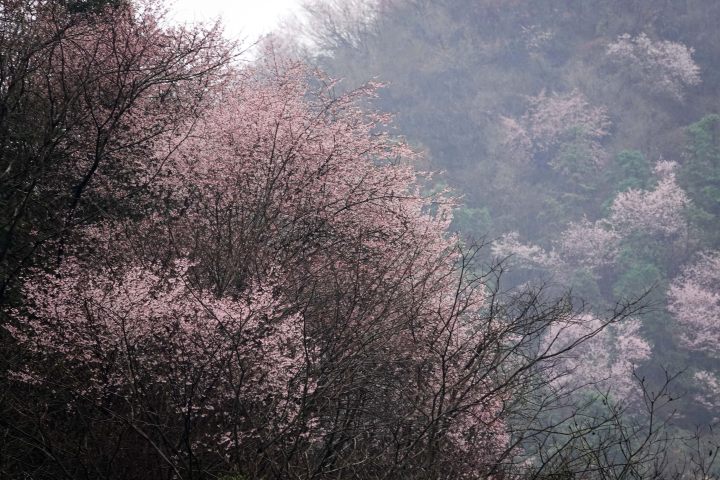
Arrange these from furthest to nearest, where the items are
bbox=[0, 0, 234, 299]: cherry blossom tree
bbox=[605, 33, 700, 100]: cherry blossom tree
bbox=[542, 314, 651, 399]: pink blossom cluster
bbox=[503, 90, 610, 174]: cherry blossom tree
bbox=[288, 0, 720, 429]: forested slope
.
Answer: bbox=[605, 33, 700, 100]: cherry blossom tree < bbox=[503, 90, 610, 174]: cherry blossom tree < bbox=[288, 0, 720, 429]: forested slope < bbox=[542, 314, 651, 399]: pink blossom cluster < bbox=[0, 0, 234, 299]: cherry blossom tree

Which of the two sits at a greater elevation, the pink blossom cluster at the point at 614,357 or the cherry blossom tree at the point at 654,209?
the cherry blossom tree at the point at 654,209

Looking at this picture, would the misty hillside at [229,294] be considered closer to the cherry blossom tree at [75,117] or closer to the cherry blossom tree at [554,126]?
the cherry blossom tree at [75,117]

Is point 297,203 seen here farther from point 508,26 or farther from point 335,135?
point 508,26

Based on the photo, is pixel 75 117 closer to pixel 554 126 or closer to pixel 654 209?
pixel 654 209

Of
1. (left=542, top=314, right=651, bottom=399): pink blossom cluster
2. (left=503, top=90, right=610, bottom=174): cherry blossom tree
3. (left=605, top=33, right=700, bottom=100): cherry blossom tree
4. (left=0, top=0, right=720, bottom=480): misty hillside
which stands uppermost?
(left=605, top=33, right=700, bottom=100): cherry blossom tree

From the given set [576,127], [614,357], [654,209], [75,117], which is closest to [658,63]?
[576,127]

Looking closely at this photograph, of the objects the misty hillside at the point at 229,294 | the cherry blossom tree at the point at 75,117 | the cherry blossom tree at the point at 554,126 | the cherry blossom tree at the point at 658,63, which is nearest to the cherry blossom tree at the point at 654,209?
the cherry blossom tree at the point at 554,126

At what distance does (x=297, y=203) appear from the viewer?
35.5 feet

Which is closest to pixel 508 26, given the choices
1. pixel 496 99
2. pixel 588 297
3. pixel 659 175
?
pixel 496 99

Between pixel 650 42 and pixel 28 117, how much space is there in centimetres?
4869

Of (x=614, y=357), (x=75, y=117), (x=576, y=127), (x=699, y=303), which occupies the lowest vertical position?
(x=75, y=117)

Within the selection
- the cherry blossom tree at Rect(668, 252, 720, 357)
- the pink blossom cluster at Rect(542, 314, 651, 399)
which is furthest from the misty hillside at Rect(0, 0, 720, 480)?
the cherry blossom tree at Rect(668, 252, 720, 357)

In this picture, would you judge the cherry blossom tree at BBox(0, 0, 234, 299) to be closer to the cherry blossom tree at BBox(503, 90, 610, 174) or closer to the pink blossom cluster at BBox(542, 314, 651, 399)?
the pink blossom cluster at BBox(542, 314, 651, 399)

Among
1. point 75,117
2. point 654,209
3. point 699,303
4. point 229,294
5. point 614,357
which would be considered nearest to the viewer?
point 229,294
